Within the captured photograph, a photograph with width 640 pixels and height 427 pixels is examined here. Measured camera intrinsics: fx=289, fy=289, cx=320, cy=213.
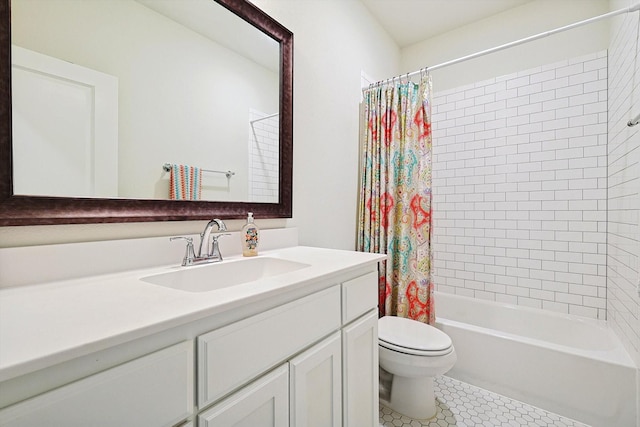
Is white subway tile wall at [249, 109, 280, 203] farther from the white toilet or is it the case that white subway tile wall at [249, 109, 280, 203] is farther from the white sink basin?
the white toilet

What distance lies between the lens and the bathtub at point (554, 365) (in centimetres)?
145

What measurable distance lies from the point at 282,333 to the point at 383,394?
4.33 ft

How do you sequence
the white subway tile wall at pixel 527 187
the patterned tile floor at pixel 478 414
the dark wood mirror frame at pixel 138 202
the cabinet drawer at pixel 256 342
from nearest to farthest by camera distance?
the cabinet drawer at pixel 256 342 → the dark wood mirror frame at pixel 138 202 → the patterned tile floor at pixel 478 414 → the white subway tile wall at pixel 527 187

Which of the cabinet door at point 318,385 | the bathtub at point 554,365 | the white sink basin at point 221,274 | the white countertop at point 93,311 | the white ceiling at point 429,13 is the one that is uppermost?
the white ceiling at point 429,13

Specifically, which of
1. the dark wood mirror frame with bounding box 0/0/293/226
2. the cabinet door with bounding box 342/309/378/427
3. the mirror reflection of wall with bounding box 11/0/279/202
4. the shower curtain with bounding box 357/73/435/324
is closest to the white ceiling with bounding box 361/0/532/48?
the shower curtain with bounding box 357/73/435/324

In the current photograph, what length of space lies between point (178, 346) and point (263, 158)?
1.02 metres

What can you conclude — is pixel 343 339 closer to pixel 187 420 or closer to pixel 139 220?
pixel 187 420

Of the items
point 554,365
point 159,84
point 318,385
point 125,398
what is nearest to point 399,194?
point 554,365

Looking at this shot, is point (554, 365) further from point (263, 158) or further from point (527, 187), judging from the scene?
point (263, 158)

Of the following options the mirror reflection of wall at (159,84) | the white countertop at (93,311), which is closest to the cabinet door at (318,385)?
the white countertop at (93,311)

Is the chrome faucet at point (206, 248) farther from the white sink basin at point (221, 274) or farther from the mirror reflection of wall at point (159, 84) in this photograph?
the mirror reflection of wall at point (159, 84)

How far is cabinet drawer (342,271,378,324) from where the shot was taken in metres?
1.08

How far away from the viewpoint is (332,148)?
6.26 feet

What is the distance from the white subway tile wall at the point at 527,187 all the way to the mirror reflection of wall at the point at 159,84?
189 centimetres
